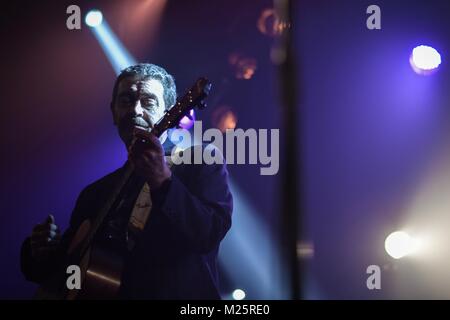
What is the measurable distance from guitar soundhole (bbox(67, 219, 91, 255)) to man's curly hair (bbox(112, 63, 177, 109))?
54 centimetres

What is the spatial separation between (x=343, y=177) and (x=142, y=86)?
3.06 feet

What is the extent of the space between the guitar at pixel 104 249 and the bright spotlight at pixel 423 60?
1.04 metres

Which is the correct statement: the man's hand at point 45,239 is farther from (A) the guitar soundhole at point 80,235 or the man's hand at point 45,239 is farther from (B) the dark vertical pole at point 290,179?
(B) the dark vertical pole at point 290,179

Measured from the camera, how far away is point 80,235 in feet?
7.39

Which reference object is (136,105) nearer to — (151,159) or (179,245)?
(151,159)

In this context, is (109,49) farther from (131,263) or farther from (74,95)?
(131,263)

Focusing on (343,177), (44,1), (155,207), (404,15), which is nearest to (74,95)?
(44,1)

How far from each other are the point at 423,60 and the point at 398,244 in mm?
834

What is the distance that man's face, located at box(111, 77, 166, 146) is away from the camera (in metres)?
2.37

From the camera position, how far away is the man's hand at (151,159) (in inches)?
81.7

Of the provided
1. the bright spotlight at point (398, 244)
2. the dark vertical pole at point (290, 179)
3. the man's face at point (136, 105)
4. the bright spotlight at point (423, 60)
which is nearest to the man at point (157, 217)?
the man's face at point (136, 105)

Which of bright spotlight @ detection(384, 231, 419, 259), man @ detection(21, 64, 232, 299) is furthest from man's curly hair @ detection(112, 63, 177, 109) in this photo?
bright spotlight @ detection(384, 231, 419, 259)

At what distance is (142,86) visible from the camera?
2.42 m

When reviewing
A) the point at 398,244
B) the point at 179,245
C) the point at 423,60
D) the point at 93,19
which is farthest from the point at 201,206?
the point at 423,60
